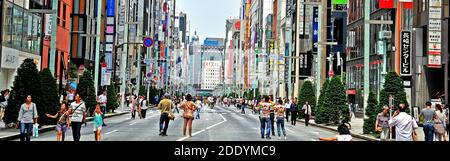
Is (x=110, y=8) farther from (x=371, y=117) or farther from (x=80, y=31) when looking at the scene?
(x=371, y=117)

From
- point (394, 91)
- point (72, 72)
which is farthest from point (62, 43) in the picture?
point (394, 91)

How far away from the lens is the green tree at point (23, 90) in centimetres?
2438

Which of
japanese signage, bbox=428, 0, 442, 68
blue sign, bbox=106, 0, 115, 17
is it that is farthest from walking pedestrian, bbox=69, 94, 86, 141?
blue sign, bbox=106, 0, 115, 17

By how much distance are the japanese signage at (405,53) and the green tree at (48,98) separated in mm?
27153

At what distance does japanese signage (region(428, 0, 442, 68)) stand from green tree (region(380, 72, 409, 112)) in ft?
50.1

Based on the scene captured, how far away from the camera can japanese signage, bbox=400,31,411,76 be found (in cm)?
4406

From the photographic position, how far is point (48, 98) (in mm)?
26969

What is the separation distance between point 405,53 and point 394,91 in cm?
2140

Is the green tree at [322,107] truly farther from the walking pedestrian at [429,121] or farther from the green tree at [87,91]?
the walking pedestrian at [429,121]

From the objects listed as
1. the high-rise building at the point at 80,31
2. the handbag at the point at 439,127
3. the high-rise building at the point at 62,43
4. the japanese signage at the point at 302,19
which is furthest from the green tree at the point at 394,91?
the japanese signage at the point at 302,19
